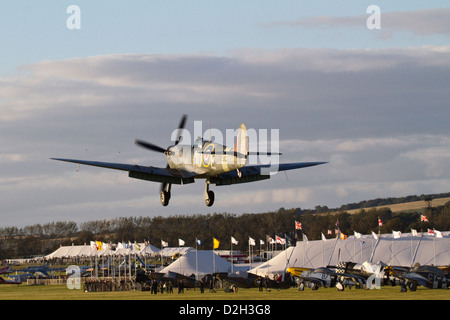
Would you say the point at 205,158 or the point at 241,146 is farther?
the point at 205,158

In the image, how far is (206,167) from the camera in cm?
4800

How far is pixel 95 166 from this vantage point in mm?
48562

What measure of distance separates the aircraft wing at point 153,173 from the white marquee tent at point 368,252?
48746mm

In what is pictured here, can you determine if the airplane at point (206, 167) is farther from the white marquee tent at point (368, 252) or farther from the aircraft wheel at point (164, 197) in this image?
the white marquee tent at point (368, 252)

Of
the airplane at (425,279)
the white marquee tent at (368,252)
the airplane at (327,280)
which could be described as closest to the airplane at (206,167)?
the airplane at (425,279)

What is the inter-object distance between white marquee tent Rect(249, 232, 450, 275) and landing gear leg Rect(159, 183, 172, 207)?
47.3 metres

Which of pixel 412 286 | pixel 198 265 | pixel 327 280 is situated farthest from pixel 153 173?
pixel 198 265

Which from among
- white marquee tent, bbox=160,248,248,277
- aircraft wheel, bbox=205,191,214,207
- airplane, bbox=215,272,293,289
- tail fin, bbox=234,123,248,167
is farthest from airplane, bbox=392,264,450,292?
tail fin, bbox=234,123,248,167

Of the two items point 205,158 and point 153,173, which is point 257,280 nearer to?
point 153,173

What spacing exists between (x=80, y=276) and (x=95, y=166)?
78.4 metres

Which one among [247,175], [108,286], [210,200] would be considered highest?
[247,175]

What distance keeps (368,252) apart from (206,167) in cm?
6417
